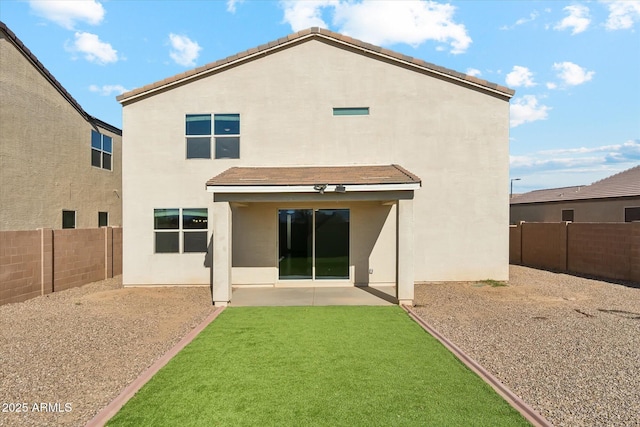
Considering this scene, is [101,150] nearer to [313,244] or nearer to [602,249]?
[313,244]

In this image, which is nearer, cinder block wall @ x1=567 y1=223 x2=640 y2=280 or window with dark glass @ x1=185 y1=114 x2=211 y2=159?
window with dark glass @ x1=185 y1=114 x2=211 y2=159

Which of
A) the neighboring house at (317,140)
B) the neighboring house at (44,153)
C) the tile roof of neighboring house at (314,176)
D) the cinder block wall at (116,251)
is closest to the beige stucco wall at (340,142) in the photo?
the neighboring house at (317,140)

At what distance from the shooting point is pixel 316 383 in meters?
4.96

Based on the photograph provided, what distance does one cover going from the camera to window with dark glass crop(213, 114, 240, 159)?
12.2 metres

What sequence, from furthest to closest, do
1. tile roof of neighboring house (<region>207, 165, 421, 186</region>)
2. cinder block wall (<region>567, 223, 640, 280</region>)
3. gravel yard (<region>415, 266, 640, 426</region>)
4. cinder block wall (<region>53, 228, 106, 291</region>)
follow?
cinder block wall (<region>567, 223, 640, 280</region>) → cinder block wall (<region>53, 228, 106, 291</region>) → tile roof of neighboring house (<region>207, 165, 421, 186</region>) → gravel yard (<region>415, 266, 640, 426</region>)

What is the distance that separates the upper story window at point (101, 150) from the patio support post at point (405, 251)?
15898 mm

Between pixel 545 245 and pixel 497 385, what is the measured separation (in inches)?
562

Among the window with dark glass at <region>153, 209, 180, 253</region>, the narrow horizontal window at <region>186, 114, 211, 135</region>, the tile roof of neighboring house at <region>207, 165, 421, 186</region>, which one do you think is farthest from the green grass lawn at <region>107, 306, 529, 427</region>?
the narrow horizontal window at <region>186, 114, 211, 135</region>

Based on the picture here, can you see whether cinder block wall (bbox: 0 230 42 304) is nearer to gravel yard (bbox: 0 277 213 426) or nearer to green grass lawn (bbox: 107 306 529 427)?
→ gravel yard (bbox: 0 277 213 426)

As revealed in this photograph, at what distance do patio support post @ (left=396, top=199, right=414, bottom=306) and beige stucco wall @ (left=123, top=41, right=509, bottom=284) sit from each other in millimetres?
2876

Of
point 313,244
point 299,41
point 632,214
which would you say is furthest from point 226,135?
point 632,214

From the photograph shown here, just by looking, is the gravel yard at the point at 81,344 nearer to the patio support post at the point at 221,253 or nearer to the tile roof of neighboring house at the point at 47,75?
the patio support post at the point at 221,253

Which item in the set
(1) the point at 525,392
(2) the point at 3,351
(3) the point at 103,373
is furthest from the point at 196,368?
(1) the point at 525,392

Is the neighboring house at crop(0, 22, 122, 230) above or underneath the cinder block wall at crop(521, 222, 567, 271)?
above
